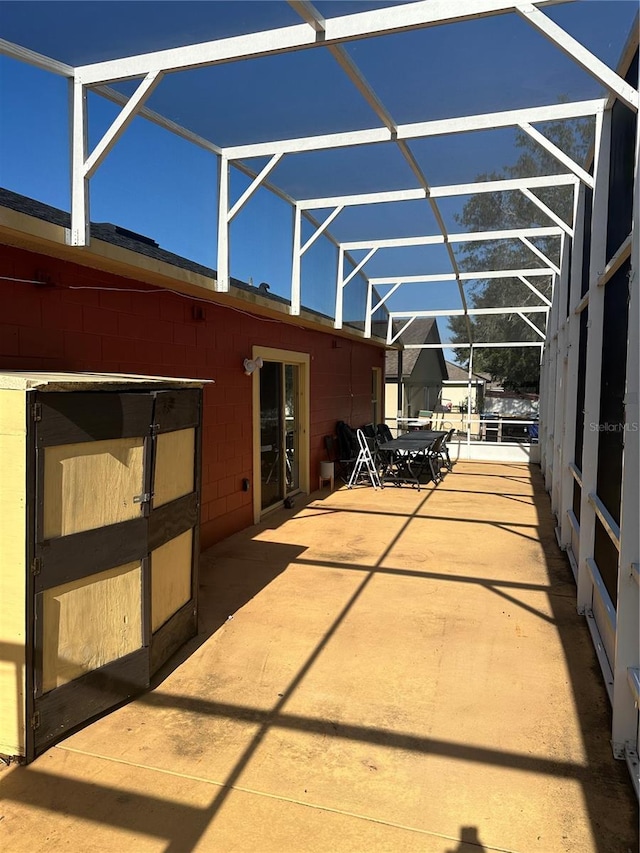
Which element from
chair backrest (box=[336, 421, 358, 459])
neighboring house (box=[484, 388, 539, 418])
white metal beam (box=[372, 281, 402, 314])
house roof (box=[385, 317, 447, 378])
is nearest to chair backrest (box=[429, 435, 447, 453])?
chair backrest (box=[336, 421, 358, 459])

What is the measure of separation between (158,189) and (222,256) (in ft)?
2.45

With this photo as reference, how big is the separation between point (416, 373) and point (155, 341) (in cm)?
1642

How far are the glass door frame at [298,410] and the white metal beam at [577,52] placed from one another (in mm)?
4280

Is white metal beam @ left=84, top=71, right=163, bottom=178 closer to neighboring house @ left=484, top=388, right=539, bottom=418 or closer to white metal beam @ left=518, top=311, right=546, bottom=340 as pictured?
white metal beam @ left=518, top=311, right=546, bottom=340

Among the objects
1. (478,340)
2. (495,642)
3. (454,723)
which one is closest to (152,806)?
(454,723)

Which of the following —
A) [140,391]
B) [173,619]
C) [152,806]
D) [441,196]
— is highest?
[441,196]

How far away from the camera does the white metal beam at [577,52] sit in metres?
2.77

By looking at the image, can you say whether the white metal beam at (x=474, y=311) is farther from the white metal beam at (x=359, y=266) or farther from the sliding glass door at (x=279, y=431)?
the sliding glass door at (x=279, y=431)

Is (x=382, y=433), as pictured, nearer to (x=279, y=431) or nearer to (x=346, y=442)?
(x=346, y=442)

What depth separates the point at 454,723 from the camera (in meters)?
2.70

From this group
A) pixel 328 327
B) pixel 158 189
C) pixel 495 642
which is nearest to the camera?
pixel 495 642

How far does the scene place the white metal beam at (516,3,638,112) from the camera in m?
2.77

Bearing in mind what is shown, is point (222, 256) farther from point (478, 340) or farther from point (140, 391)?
point (478, 340)

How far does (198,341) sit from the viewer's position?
17.5 ft
